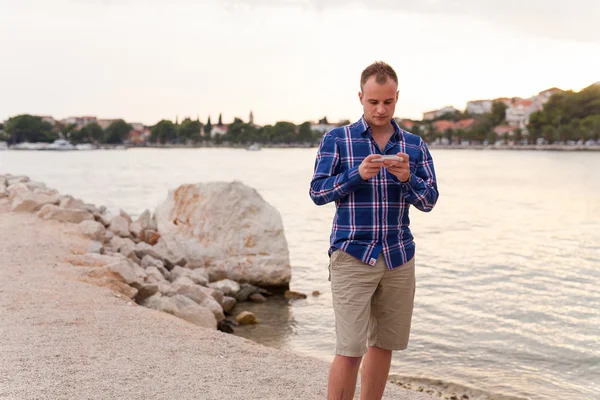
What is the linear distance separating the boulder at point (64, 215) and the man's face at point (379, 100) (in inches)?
394

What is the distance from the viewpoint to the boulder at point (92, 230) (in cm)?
1099

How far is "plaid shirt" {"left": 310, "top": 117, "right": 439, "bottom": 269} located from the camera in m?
3.56

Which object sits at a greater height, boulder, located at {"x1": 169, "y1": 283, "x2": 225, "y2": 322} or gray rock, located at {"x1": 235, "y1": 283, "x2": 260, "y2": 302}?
boulder, located at {"x1": 169, "y1": 283, "x2": 225, "y2": 322}

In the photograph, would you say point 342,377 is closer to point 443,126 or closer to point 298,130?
point 443,126

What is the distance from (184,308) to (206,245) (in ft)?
11.9

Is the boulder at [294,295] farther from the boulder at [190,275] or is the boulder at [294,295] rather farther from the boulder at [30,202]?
the boulder at [30,202]

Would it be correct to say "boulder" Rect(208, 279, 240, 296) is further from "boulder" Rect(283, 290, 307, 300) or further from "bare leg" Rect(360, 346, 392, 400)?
"bare leg" Rect(360, 346, 392, 400)

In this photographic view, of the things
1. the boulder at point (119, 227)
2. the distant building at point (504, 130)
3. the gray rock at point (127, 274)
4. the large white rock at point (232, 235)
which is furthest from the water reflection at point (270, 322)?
the distant building at point (504, 130)

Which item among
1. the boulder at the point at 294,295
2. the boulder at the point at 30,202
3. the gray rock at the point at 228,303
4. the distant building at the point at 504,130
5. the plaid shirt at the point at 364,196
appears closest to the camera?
the plaid shirt at the point at 364,196

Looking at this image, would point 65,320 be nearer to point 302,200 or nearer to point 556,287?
point 556,287

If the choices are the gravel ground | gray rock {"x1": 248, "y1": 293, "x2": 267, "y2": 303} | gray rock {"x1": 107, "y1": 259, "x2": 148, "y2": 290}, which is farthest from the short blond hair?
gray rock {"x1": 248, "y1": 293, "x2": 267, "y2": 303}

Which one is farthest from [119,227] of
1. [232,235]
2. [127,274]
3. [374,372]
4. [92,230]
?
[374,372]

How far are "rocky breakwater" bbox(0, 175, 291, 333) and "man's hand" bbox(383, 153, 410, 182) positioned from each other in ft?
18.7

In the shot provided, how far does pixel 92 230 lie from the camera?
36.8 feet
